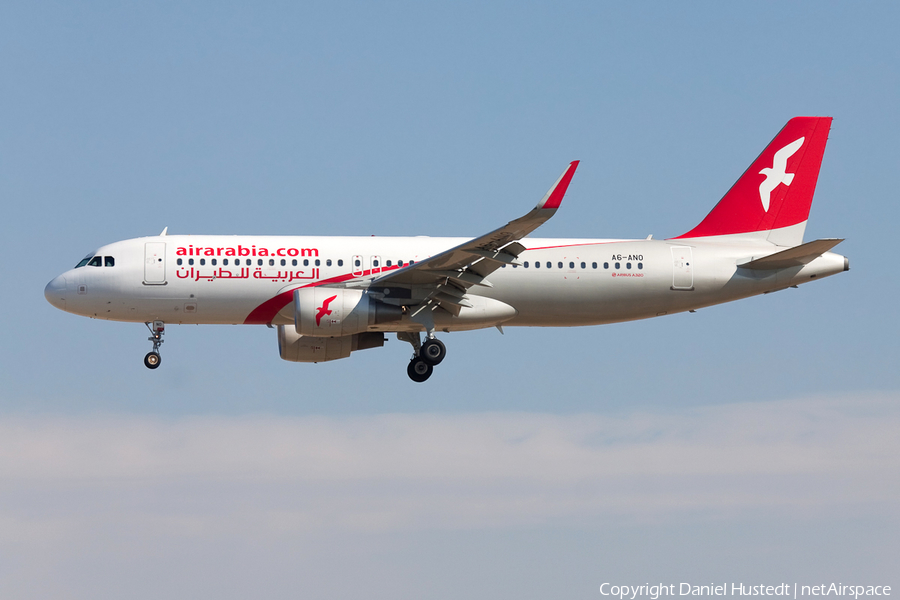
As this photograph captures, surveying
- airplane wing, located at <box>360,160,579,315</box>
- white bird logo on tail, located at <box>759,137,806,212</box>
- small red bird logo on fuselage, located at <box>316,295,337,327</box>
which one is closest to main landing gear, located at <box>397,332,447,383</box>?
airplane wing, located at <box>360,160,579,315</box>

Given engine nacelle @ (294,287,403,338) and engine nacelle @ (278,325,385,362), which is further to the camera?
engine nacelle @ (278,325,385,362)

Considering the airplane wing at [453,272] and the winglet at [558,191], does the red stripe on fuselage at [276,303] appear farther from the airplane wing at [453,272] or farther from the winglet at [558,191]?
the winglet at [558,191]

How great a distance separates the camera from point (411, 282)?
37094 millimetres

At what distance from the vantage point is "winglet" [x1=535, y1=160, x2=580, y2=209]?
3183 centimetres

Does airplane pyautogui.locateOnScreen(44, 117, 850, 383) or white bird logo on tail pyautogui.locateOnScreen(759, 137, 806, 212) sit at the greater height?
white bird logo on tail pyautogui.locateOnScreen(759, 137, 806, 212)

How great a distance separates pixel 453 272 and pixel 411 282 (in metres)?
1.44

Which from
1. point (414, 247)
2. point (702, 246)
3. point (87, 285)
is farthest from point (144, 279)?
point (702, 246)

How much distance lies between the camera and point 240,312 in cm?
3728

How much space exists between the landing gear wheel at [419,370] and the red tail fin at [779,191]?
1025cm

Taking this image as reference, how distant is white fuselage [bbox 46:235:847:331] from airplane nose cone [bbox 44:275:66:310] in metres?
0.03

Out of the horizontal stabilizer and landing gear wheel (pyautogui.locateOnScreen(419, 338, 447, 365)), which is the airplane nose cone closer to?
landing gear wheel (pyautogui.locateOnScreen(419, 338, 447, 365))

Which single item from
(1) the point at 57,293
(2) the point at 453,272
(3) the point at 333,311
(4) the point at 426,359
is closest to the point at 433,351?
(4) the point at 426,359

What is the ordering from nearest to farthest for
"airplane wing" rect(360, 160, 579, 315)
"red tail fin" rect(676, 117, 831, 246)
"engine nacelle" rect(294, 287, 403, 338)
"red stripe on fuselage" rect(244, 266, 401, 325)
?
"airplane wing" rect(360, 160, 579, 315) < "engine nacelle" rect(294, 287, 403, 338) < "red stripe on fuselage" rect(244, 266, 401, 325) < "red tail fin" rect(676, 117, 831, 246)

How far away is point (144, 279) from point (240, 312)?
10.4 feet
